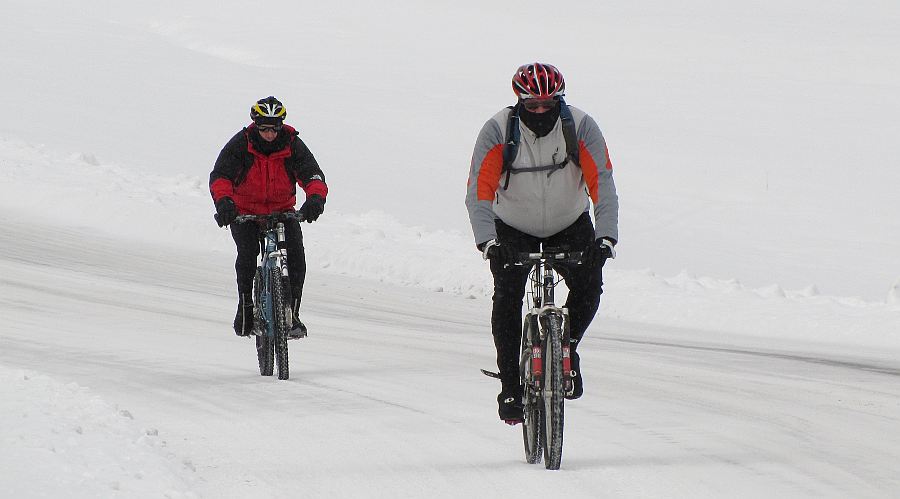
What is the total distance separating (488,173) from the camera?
243 inches

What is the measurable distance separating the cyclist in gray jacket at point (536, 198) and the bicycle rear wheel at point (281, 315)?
2893 millimetres

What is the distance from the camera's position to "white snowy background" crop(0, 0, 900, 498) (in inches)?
253

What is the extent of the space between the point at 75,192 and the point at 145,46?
3386 centimetres

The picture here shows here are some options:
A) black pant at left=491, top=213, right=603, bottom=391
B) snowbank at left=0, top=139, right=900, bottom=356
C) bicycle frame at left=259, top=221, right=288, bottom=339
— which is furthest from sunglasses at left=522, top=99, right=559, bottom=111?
snowbank at left=0, top=139, right=900, bottom=356

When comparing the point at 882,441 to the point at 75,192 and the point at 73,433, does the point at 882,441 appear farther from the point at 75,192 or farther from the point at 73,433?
the point at 75,192

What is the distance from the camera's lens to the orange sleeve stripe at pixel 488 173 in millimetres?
6164

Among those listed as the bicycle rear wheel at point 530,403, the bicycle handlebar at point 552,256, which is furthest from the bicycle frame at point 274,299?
the bicycle handlebar at point 552,256

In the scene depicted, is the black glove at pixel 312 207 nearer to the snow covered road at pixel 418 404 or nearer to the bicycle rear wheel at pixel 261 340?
the bicycle rear wheel at pixel 261 340

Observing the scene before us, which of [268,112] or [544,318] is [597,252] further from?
[268,112]

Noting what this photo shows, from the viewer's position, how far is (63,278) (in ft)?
48.1

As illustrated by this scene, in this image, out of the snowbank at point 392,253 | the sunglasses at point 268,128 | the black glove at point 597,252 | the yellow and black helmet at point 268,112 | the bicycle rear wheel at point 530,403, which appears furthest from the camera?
the snowbank at point 392,253

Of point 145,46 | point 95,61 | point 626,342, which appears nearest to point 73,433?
point 626,342

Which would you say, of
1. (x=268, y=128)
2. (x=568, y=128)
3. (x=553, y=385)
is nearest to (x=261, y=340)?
(x=268, y=128)

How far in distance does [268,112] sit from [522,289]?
3.01m
